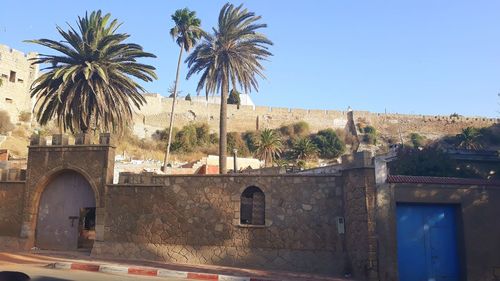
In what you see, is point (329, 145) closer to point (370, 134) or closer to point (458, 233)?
point (370, 134)

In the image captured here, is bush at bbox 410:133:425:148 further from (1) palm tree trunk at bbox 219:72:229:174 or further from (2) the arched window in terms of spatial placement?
(2) the arched window

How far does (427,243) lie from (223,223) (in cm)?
694

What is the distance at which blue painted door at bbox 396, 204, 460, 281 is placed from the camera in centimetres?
1438

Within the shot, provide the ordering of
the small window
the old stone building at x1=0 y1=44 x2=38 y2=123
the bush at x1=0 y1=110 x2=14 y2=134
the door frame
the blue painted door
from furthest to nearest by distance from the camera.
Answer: the small window, the old stone building at x1=0 y1=44 x2=38 y2=123, the bush at x1=0 y1=110 x2=14 y2=134, the blue painted door, the door frame

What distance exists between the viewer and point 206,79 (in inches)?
1284

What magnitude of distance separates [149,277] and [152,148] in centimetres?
5090

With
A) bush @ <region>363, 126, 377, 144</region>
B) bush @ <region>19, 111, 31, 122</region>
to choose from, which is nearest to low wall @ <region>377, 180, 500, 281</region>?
bush @ <region>19, 111, 31, 122</region>

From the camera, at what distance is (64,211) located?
59.9ft

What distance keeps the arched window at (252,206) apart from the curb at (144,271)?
318 cm

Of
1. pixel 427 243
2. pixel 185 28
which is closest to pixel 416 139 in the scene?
pixel 185 28

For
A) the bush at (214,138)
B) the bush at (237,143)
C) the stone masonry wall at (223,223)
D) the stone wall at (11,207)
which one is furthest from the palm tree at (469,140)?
the stone wall at (11,207)

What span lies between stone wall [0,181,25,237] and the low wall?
14147mm

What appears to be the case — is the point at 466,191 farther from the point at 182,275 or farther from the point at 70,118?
the point at 70,118

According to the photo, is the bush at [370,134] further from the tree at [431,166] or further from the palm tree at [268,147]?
the tree at [431,166]
